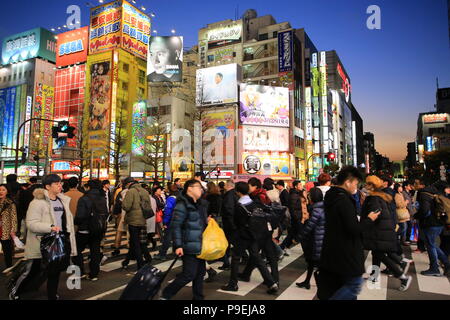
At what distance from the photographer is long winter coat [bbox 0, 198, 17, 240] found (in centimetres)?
574

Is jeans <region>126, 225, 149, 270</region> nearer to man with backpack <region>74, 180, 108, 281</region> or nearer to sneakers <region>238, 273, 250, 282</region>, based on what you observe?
man with backpack <region>74, 180, 108, 281</region>

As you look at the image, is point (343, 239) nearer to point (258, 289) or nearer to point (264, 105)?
point (258, 289)

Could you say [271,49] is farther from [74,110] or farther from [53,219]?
[53,219]

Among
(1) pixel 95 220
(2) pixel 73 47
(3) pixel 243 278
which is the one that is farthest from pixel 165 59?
(3) pixel 243 278

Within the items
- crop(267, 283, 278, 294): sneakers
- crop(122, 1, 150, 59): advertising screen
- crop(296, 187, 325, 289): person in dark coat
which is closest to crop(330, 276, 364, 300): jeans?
crop(296, 187, 325, 289): person in dark coat

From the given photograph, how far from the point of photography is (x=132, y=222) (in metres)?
6.04

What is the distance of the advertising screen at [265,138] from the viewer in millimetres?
44375

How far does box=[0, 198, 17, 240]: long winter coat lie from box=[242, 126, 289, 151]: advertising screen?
128 ft

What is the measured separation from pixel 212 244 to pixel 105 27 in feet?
Result: 173

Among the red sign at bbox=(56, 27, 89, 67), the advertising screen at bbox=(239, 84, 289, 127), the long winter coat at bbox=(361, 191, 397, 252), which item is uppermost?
the red sign at bbox=(56, 27, 89, 67)

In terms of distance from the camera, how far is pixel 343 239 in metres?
2.92

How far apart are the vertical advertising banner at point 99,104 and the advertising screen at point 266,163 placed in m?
19.9

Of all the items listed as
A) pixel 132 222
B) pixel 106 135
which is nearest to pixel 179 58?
pixel 106 135

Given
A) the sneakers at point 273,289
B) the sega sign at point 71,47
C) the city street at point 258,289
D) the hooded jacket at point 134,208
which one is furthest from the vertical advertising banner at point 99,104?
the sneakers at point 273,289
